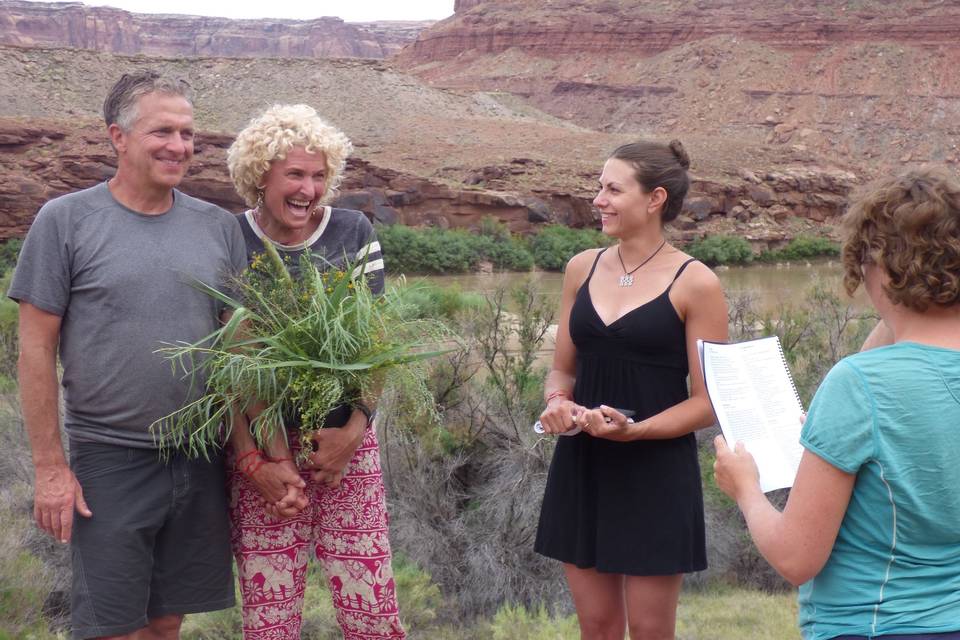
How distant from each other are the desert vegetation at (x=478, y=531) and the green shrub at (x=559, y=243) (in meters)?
20.8

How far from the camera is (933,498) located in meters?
1.85

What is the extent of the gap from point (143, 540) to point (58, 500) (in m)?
0.25

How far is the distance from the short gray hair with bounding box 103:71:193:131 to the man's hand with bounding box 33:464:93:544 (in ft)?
3.29

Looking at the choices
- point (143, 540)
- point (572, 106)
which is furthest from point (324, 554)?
point (572, 106)

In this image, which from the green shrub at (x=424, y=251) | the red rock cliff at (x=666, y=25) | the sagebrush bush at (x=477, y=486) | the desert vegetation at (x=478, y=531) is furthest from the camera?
the red rock cliff at (x=666, y=25)

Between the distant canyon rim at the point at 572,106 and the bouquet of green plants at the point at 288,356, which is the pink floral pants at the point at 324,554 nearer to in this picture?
the bouquet of green plants at the point at 288,356

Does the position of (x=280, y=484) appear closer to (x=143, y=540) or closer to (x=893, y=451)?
(x=143, y=540)

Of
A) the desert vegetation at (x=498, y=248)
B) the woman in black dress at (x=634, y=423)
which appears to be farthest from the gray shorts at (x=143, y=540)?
the desert vegetation at (x=498, y=248)

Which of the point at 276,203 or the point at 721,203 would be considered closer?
the point at 276,203

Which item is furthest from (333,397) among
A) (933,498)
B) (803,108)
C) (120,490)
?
(803,108)

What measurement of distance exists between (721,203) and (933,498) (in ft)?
116

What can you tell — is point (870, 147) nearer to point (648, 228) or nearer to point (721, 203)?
point (721, 203)

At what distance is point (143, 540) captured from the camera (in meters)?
2.81

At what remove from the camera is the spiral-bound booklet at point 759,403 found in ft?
7.25
